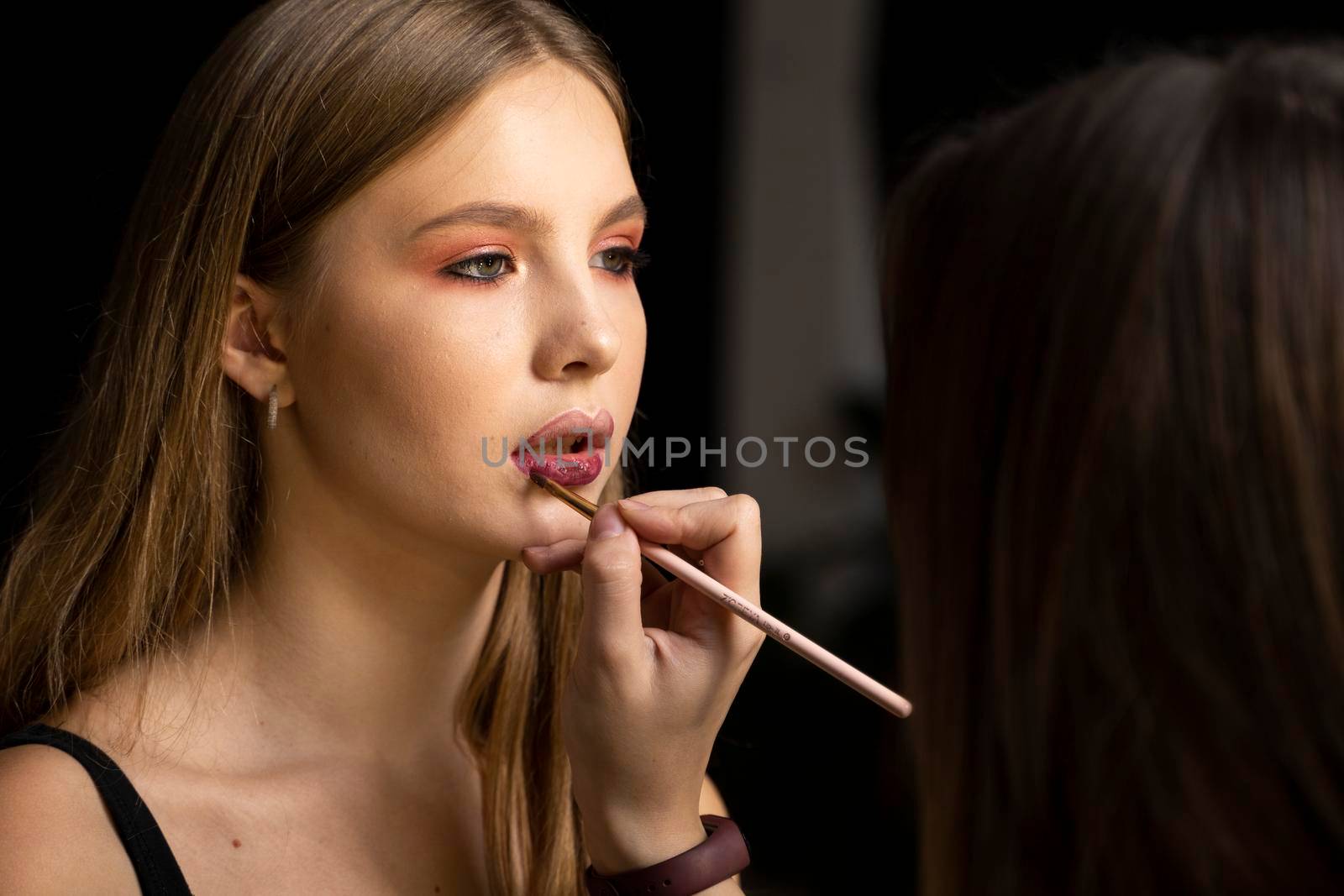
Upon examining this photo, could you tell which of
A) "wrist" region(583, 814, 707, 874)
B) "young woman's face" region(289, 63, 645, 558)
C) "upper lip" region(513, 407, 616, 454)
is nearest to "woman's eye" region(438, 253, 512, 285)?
"young woman's face" region(289, 63, 645, 558)

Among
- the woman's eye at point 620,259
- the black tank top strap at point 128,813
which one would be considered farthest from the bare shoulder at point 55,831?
the woman's eye at point 620,259

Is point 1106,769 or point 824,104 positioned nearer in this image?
point 1106,769

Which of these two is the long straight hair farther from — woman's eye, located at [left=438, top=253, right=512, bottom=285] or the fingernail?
the fingernail

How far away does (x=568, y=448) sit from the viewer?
3.30 feet

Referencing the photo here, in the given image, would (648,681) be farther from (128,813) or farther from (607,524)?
(128,813)

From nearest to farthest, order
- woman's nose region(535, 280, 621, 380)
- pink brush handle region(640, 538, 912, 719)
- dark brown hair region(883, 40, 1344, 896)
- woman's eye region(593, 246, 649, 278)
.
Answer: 1. dark brown hair region(883, 40, 1344, 896)
2. pink brush handle region(640, 538, 912, 719)
3. woman's nose region(535, 280, 621, 380)
4. woman's eye region(593, 246, 649, 278)

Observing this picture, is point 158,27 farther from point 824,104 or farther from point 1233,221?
point 1233,221

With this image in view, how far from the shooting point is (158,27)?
5.21 ft

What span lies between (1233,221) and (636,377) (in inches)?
23.4

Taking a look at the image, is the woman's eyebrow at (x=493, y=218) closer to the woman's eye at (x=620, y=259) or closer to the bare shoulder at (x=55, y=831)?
the woman's eye at (x=620, y=259)

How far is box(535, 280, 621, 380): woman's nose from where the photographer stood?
965 millimetres

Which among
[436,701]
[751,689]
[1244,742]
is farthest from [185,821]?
[751,689]

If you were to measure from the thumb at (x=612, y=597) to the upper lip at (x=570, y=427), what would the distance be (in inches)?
4.3

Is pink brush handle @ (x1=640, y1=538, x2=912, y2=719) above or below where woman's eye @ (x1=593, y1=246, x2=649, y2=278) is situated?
below
